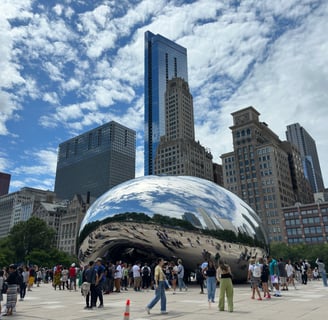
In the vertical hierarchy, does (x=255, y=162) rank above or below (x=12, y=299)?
above

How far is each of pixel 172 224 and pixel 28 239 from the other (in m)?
59.8

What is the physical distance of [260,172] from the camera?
110 meters

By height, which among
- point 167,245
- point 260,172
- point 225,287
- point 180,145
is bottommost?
point 225,287

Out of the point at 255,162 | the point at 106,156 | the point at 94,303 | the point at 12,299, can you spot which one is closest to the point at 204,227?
the point at 94,303

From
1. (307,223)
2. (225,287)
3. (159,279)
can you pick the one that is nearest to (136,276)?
(159,279)

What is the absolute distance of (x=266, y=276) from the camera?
11797 millimetres

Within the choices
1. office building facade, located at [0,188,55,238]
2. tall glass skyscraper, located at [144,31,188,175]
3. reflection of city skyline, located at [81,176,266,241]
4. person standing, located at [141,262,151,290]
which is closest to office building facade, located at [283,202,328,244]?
reflection of city skyline, located at [81,176,266,241]

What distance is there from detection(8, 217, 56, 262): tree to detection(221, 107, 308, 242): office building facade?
65054 mm

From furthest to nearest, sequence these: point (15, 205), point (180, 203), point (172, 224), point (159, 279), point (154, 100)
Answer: point (154, 100) < point (15, 205) < point (180, 203) < point (172, 224) < point (159, 279)

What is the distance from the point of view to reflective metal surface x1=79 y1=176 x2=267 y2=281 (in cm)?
1666

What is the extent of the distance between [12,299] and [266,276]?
853cm

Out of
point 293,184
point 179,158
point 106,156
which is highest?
point 106,156

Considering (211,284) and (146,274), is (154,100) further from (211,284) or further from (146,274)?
(211,284)

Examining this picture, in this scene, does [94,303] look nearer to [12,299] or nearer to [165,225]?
[12,299]
